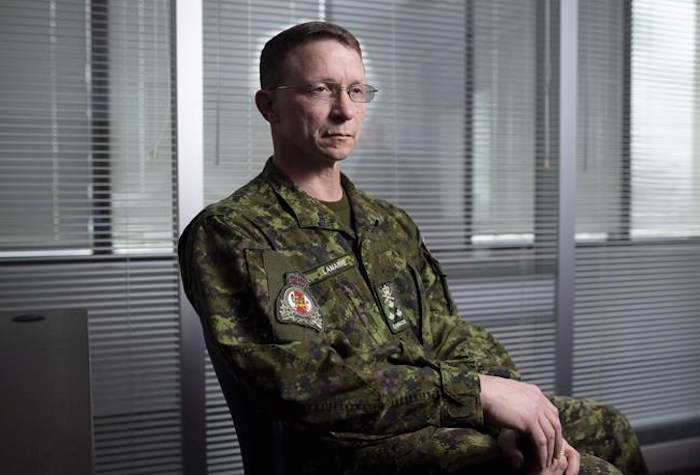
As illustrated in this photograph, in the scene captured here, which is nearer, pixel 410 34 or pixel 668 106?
→ pixel 410 34

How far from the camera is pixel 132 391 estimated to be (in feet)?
7.04

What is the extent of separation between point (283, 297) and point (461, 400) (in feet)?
1.17

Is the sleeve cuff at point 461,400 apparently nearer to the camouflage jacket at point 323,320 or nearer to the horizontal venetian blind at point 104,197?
the camouflage jacket at point 323,320

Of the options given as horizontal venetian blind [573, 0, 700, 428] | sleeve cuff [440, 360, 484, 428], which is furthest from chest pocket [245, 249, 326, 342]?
horizontal venetian blind [573, 0, 700, 428]

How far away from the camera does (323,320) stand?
1293mm

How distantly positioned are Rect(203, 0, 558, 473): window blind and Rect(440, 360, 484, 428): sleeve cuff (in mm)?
1222

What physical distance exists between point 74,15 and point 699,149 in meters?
2.51

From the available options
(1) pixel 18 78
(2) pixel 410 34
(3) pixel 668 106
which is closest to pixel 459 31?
(2) pixel 410 34

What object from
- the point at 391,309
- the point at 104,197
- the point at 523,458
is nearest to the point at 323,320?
the point at 391,309

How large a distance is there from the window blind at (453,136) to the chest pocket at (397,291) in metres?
0.87

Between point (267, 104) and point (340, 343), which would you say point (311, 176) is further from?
point (340, 343)

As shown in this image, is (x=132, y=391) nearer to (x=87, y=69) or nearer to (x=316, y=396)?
(x=87, y=69)

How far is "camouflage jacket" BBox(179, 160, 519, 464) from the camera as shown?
1167mm

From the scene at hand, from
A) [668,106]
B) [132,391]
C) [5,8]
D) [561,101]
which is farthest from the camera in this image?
[668,106]
